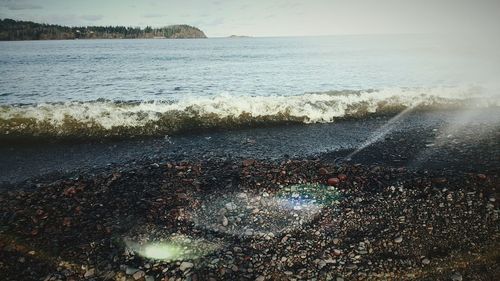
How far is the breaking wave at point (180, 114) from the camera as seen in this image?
1160 centimetres

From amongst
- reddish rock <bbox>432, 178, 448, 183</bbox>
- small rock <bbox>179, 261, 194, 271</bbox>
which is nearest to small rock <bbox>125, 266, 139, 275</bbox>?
small rock <bbox>179, 261, 194, 271</bbox>

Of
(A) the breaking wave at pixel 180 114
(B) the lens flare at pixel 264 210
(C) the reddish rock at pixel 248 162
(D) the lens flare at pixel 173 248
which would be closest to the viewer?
(D) the lens flare at pixel 173 248

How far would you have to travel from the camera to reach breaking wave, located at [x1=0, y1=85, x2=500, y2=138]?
11.6 metres

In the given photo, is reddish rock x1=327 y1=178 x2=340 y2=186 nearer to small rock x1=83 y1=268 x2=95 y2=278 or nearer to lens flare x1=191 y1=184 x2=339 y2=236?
lens flare x1=191 y1=184 x2=339 y2=236

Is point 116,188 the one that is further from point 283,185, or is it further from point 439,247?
point 439,247

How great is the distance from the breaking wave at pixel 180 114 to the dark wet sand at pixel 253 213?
1.74m

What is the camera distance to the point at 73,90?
23.8m

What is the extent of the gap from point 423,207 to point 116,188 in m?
6.66

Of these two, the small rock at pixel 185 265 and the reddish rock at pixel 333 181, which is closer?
the small rock at pixel 185 265

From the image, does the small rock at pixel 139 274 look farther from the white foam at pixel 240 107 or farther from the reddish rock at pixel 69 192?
the white foam at pixel 240 107

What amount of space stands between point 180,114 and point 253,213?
25.3 ft

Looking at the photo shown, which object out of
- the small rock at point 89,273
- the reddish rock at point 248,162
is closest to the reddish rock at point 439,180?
the reddish rock at point 248,162

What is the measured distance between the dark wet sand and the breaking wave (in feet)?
5.70

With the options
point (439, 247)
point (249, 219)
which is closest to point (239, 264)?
point (249, 219)
